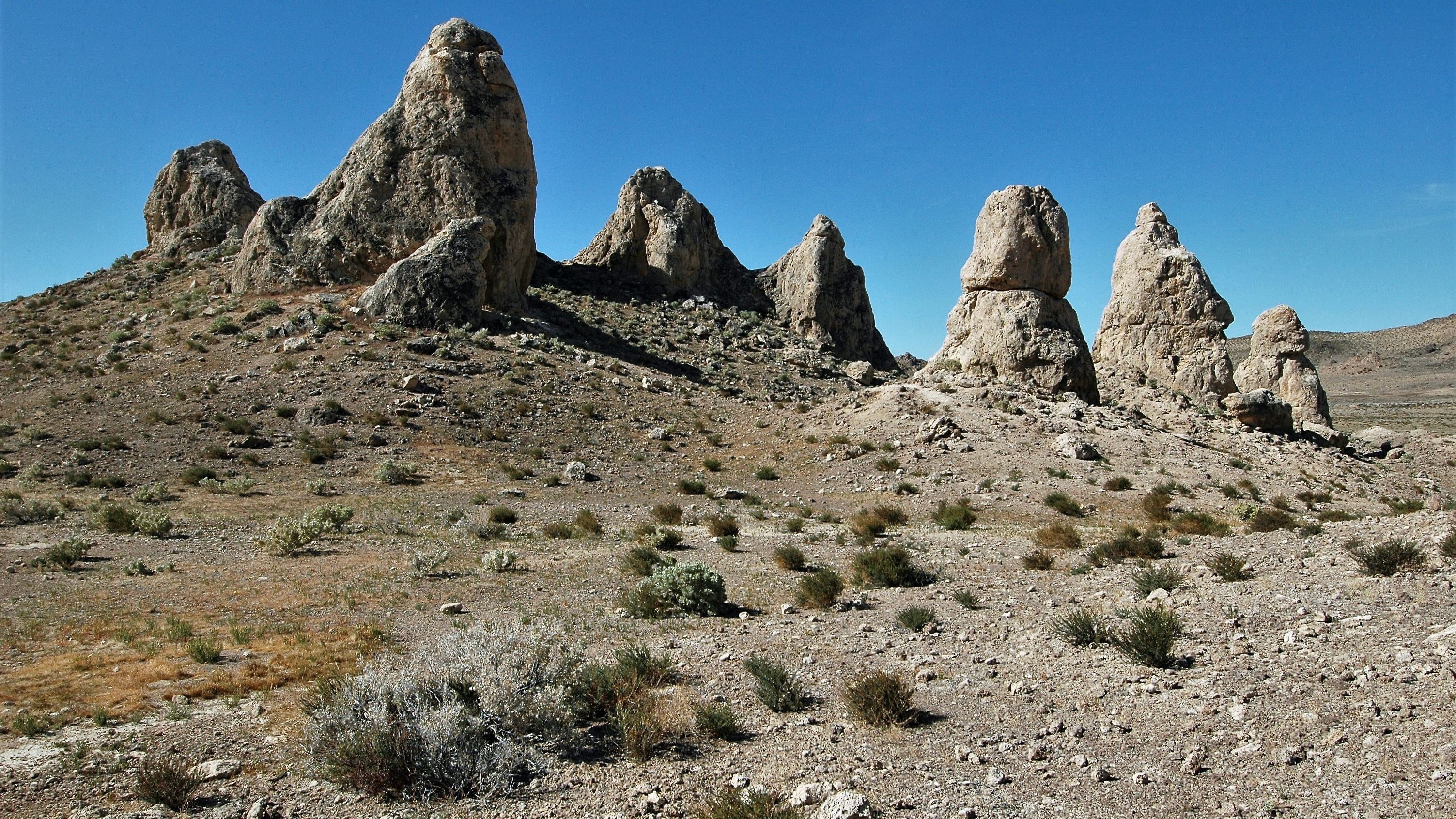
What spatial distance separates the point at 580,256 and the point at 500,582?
36.2 m

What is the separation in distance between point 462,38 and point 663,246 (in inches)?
539

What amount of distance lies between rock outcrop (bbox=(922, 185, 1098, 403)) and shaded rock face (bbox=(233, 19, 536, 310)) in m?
17.5

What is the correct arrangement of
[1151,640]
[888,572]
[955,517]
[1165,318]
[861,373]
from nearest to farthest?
1. [1151,640]
2. [888,572]
3. [955,517]
4. [1165,318]
5. [861,373]

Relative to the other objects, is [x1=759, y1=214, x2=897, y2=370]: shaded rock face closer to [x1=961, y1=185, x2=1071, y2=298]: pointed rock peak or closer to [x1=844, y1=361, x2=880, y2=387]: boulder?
[x1=844, y1=361, x2=880, y2=387]: boulder

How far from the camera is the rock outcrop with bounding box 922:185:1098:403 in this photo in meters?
25.0

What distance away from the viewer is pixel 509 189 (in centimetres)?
3241

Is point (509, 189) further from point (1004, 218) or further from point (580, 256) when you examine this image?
point (1004, 218)

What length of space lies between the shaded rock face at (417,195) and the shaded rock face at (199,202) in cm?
857

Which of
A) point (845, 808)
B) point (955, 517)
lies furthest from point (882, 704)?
point (955, 517)

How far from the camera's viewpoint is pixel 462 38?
33.3m

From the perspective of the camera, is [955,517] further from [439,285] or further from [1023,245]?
[439,285]

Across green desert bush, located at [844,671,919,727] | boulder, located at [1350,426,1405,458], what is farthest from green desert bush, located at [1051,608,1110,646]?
boulder, located at [1350,426,1405,458]

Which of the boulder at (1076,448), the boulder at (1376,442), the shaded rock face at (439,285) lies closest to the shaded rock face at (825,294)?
the shaded rock face at (439,285)

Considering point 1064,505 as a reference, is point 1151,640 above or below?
below
